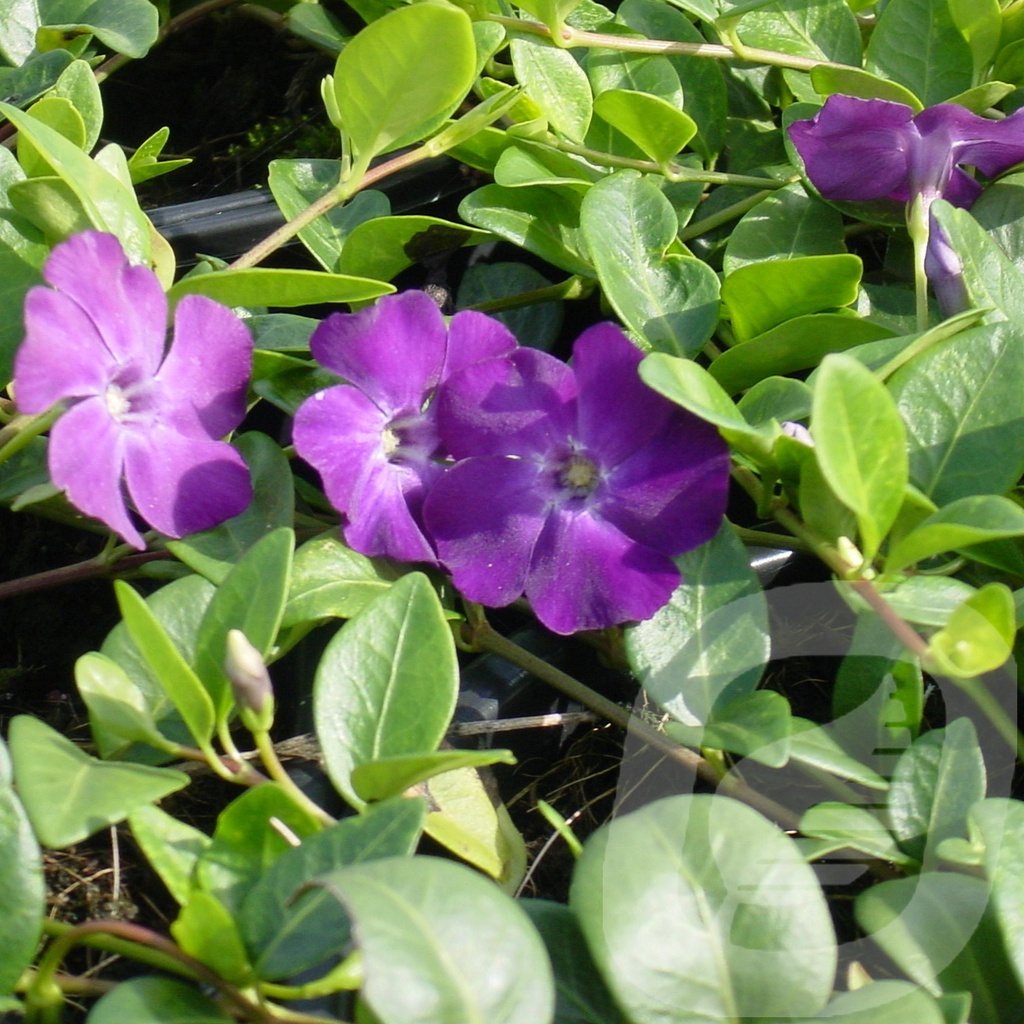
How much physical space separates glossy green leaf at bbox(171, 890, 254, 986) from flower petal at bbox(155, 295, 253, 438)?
1.12ft

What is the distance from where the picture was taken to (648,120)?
917 millimetres

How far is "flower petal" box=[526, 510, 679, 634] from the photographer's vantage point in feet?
2.33

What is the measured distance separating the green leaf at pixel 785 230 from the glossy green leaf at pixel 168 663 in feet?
1.86

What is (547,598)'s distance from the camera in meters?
0.76

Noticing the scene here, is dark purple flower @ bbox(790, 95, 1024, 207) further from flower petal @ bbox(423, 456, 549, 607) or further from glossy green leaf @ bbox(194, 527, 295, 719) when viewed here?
glossy green leaf @ bbox(194, 527, 295, 719)

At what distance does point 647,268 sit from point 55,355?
421 mm

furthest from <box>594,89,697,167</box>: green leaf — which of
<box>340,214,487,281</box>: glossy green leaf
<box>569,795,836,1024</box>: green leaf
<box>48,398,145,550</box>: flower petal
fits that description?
<box>569,795,836,1024</box>: green leaf

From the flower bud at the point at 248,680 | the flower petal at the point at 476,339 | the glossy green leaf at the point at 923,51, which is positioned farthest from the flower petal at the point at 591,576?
the glossy green leaf at the point at 923,51

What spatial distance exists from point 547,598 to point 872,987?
0.31 metres

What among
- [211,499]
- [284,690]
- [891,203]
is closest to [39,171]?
[211,499]

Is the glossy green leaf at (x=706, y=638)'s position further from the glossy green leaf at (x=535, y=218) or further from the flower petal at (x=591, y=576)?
the glossy green leaf at (x=535, y=218)

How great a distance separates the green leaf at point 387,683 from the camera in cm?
62

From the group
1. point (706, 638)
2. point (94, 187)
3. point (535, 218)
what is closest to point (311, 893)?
point (706, 638)

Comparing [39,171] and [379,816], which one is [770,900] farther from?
[39,171]
